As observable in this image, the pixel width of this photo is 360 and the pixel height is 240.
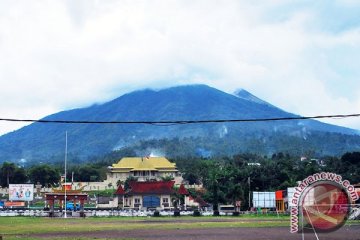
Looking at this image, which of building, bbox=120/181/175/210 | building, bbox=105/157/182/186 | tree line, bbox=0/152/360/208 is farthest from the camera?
building, bbox=105/157/182/186

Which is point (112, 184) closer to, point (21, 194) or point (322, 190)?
point (21, 194)

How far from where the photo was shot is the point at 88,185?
138750 millimetres

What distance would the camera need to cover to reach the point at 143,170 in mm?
147250

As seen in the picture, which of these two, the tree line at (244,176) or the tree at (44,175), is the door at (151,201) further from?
the tree at (44,175)

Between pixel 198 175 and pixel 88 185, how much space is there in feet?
94.7

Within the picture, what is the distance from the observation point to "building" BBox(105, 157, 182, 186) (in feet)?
483

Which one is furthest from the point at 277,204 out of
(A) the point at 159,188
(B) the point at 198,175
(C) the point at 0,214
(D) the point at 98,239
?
(B) the point at 198,175

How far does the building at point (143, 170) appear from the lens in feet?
483

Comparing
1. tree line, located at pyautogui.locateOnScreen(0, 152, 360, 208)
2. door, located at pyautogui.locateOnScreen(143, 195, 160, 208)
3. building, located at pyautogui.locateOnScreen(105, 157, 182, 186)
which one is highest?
building, located at pyautogui.locateOnScreen(105, 157, 182, 186)

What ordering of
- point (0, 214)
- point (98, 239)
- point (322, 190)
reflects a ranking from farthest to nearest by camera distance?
point (0, 214) < point (322, 190) < point (98, 239)

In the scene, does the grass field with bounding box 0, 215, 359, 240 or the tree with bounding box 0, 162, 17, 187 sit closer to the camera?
the grass field with bounding box 0, 215, 359, 240

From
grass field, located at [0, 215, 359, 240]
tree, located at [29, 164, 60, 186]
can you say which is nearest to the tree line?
tree, located at [29, 164, 60, 186]

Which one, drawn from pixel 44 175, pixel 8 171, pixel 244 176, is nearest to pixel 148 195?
pixel 244 176

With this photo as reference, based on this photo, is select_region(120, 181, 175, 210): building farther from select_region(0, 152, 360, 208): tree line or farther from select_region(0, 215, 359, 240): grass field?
select_region(0, 215, 359, 240): grass field
